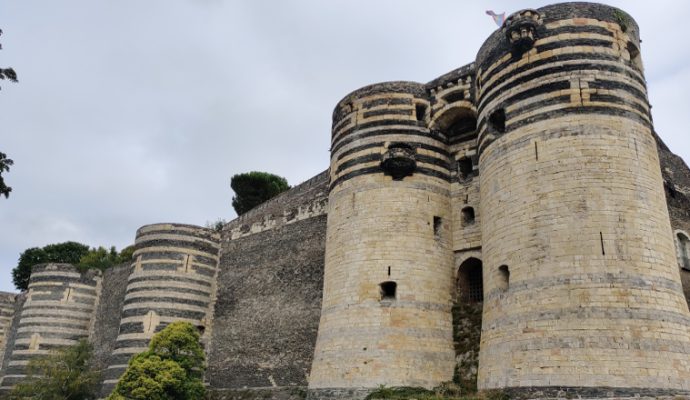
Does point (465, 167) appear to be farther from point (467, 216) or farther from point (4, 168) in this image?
point (4, 168)

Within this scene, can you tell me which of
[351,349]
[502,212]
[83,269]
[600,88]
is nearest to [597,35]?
[600,88]

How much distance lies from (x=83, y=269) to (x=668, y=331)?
93.6ft

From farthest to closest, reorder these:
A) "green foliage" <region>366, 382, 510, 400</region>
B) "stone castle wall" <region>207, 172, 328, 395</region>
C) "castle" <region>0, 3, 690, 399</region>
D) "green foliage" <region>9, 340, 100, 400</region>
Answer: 1. "green foliage" <region>9, 340, 100, 400</region>
2. "stone castle wall" <region>207, 172, 328, 395</region>
3. "green foliage" <region>366, 382, 510, 400</region>
4. "castle" <region>0, 3, 690, 399</region>

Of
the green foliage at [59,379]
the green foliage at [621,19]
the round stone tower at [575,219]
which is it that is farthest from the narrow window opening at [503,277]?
the green foliage at [59,379]

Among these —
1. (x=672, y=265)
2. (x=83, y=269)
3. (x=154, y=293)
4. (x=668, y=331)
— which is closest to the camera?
(x=668, y=331)

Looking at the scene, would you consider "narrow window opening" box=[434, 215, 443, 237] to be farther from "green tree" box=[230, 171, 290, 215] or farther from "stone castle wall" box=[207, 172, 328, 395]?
"green tree" box=[230, 171, 290, 215]

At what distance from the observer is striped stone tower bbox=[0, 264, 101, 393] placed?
1161 inches

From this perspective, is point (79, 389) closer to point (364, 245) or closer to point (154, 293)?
point (154, 293)

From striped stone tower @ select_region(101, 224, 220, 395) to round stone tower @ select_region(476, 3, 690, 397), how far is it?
14.5 metres

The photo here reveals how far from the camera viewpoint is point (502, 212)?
47.0ft

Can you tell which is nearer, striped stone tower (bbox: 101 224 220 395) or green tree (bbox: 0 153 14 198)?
green tree (bbox: 0 153 14 198)

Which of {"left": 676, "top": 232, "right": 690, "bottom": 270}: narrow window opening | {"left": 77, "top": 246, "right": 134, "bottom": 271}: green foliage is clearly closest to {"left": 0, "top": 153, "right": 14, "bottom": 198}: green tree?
{"left": 676, "top": 232, "right": 690, "bottom": 270}: narrow window opening

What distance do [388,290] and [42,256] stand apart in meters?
37.2

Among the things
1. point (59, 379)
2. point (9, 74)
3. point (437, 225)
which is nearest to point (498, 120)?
point (437, 225)
